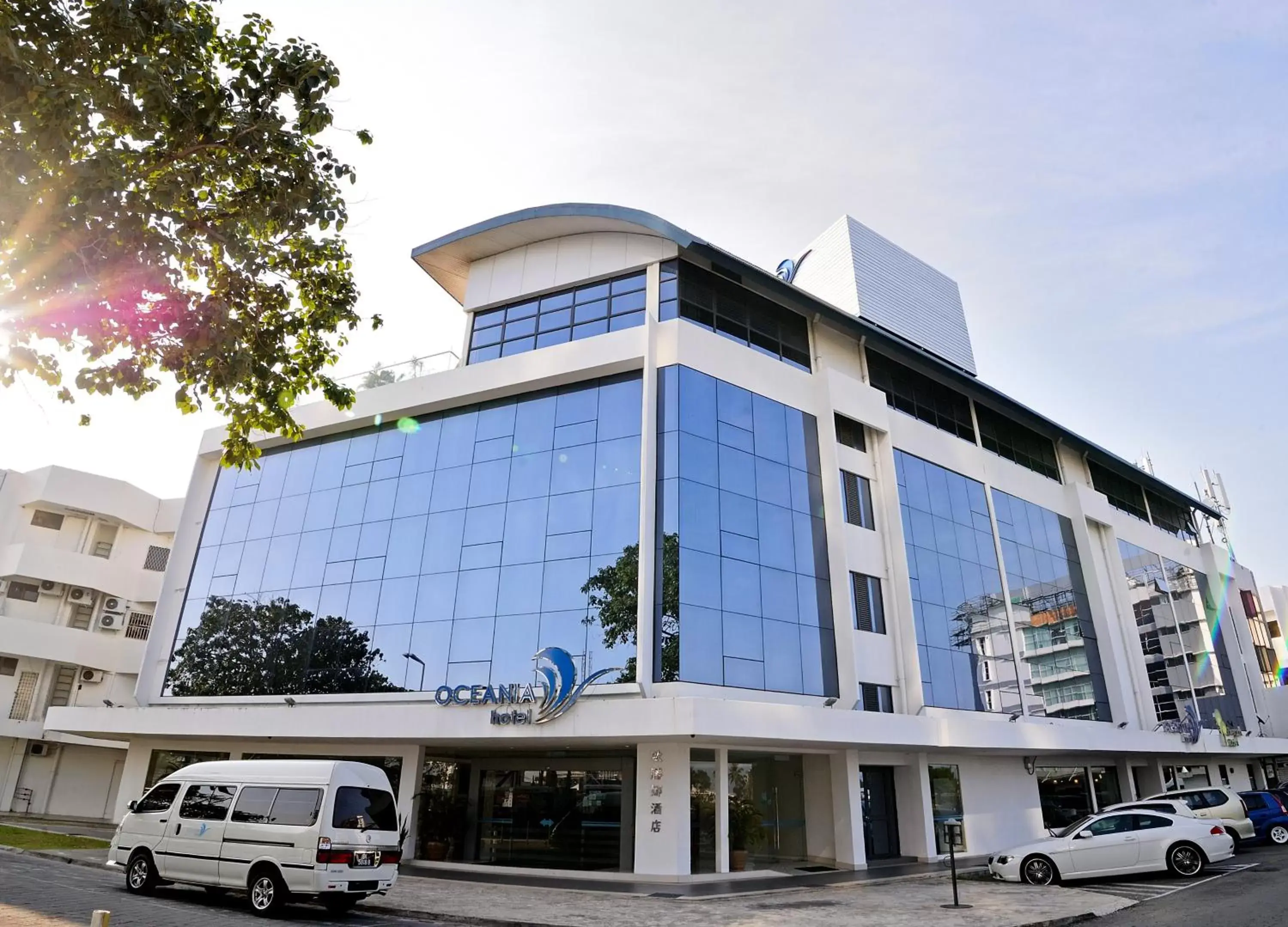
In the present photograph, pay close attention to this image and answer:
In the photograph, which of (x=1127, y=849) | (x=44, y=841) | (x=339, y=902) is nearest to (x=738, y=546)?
(x=1127, y=849)

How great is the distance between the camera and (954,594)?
2606cm

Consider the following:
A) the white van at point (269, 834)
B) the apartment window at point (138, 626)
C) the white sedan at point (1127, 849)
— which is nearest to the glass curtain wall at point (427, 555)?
the white van at point (269, 834)

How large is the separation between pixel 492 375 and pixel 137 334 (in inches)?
542

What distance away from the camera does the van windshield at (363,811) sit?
40.9 ft

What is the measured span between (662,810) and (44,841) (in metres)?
16.6

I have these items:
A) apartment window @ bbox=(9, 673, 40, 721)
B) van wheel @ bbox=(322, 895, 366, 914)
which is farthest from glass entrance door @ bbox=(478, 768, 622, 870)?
apartment window @ bbox=(9, 673, 40, 721)

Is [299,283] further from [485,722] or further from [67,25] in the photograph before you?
[485,722]

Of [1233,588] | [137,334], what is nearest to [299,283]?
Answer: [137,334]

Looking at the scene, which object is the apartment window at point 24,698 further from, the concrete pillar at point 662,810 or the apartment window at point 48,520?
the concrete pillar at point 662,810

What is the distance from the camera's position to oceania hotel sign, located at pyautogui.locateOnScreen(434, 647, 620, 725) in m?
18.0

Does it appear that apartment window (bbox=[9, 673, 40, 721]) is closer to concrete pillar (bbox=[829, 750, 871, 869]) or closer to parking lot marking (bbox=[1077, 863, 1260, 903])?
concrete pillar (bbox=[829, 750, 871, 869])

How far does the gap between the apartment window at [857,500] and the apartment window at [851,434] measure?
3.43ft

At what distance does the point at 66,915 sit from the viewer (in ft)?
34.2

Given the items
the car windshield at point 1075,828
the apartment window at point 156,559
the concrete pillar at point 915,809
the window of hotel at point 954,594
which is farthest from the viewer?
the apartment window at point 156,559
